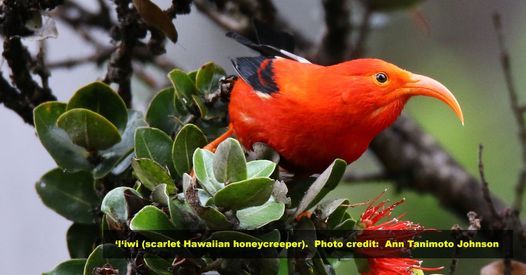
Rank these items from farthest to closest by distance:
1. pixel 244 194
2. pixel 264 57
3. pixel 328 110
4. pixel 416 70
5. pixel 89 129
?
pixel 416 70
pixel 264 57
pixel 328 110
pixel 89 129
pixel 244 194

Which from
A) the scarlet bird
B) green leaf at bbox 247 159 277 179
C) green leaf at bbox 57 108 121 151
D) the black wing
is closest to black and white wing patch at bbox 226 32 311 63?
the black wing

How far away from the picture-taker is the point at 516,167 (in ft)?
8.52

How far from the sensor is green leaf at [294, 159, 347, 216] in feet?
3.49

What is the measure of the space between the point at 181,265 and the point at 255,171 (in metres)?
0.16

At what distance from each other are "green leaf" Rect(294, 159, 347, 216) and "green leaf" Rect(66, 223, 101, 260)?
0.36m

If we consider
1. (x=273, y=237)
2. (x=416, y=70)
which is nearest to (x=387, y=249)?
(x=273, y=237)

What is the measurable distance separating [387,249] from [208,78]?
42 cm

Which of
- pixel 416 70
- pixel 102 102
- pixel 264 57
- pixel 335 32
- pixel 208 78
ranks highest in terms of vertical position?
pixel 416 70

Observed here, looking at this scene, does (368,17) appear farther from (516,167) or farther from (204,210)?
(204,210)

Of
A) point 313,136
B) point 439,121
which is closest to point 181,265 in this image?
point 313,136

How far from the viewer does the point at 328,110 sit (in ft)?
4.25

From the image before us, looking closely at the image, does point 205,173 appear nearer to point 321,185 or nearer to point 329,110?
point 321,185

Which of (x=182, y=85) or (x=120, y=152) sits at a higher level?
(x=182, y=85)

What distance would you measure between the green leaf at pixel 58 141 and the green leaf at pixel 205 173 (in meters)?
0.28
